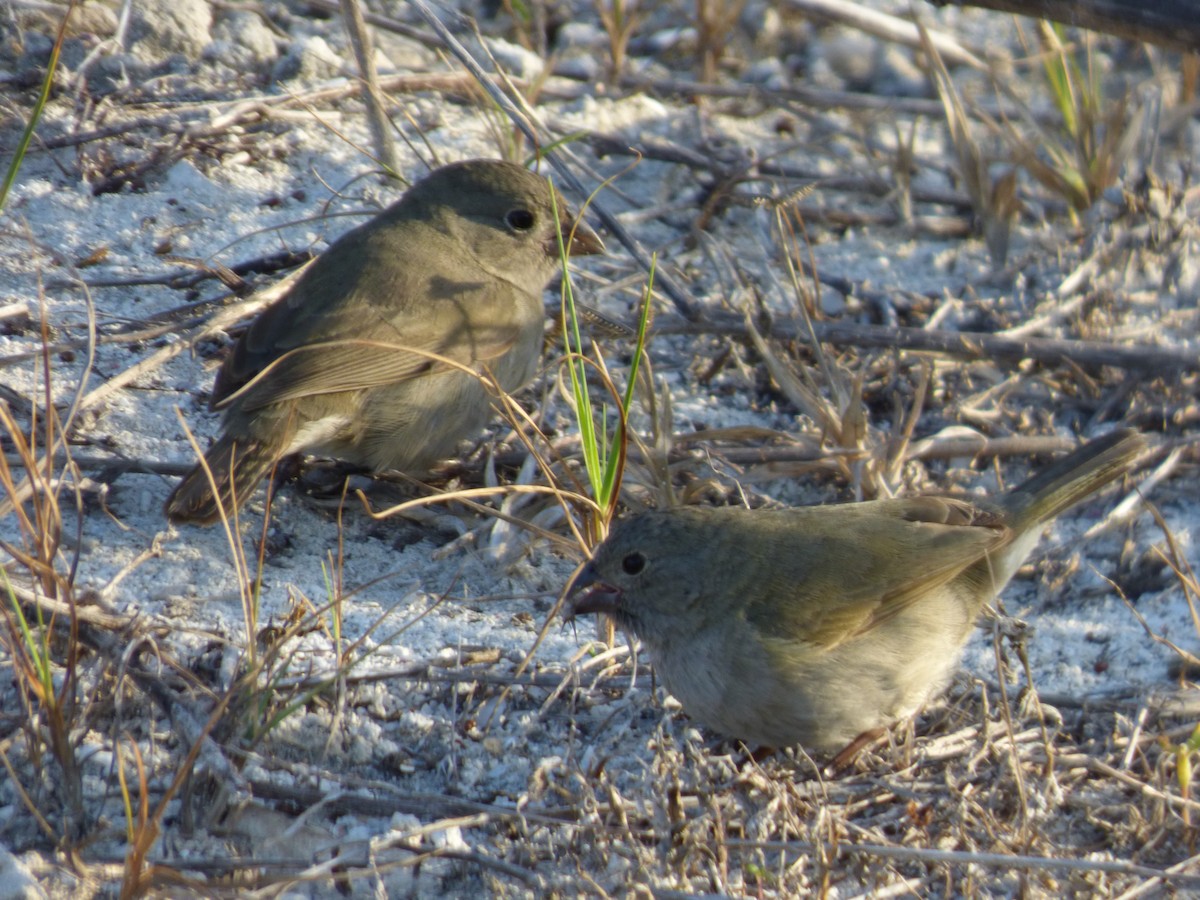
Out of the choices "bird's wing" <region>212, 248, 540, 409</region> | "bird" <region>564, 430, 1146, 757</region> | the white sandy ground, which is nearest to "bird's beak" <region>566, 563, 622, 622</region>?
"bird" <region>564, 430, 1146, 757</region>

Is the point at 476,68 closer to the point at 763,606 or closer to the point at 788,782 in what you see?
the point at 763,606

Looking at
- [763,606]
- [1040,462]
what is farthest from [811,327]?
[763,606]

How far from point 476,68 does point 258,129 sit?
1.49m

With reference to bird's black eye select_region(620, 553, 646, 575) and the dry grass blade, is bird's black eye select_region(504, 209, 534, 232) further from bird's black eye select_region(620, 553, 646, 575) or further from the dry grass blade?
the dry grass blade

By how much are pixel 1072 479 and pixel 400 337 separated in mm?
2203

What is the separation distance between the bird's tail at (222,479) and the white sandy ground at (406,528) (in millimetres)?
144

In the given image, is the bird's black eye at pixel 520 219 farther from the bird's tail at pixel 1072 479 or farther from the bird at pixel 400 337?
the bird's tail at pixel 1072 479

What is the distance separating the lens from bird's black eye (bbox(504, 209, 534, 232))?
5305 millimetres

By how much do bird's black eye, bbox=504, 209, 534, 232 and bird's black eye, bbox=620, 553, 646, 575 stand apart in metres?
1.89

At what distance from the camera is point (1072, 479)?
430 centimetres

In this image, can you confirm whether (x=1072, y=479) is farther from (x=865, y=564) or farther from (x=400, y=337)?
(x=400, y=337)

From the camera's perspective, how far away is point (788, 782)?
3.55 metres

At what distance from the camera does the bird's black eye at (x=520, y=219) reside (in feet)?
17.4

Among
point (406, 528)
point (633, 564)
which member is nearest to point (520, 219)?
point (406, 528)
